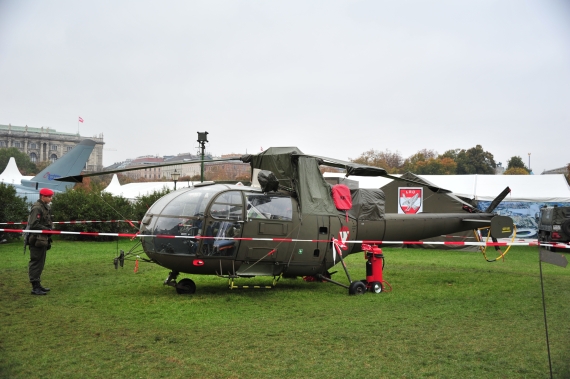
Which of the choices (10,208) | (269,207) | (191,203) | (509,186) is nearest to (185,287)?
(191,203)

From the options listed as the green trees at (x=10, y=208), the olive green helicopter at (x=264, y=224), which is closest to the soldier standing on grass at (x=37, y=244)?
the olive green helicopter at (x=264, y=224)

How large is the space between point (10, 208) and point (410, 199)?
1633 centimetres

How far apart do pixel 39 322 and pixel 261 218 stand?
3870 mm

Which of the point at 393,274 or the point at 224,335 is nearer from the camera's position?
the point at 224,335

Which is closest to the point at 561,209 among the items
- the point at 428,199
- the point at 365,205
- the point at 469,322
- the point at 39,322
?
the point at 428,199

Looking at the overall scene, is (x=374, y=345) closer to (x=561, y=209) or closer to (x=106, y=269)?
(x=106, y=269)

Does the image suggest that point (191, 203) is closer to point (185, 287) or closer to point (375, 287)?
point (185, 287)

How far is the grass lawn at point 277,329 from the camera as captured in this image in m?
4.99

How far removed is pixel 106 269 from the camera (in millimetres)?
12797

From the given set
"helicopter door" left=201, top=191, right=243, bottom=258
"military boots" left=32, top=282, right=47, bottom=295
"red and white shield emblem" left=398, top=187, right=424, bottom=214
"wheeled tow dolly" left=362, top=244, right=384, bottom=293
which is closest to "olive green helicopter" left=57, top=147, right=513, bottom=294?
"helicopter door" left=201, top=191, right=243, bottom=258

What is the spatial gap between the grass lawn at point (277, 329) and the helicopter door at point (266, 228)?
28.6 inches

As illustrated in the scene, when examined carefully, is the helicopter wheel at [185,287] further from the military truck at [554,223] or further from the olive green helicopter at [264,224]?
the military truck at [554,223]

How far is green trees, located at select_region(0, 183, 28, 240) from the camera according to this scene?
1911 centimetres

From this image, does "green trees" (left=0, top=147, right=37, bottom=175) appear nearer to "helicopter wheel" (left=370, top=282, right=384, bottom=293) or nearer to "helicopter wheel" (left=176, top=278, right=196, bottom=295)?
"helicopter wheel" (left=176, top=278, right=196, bottom=295)
